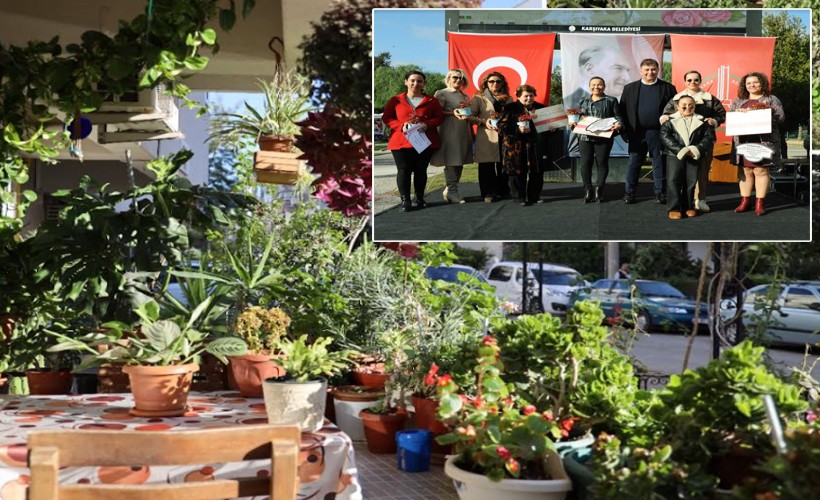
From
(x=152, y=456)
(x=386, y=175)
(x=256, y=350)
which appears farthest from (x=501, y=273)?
(x=152, y=456)

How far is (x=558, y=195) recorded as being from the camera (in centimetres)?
358

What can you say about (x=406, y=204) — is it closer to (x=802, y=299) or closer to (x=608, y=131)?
(x=608, y=131)

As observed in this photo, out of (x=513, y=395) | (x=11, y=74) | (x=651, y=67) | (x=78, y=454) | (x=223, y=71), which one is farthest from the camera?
(x=223, y=71)

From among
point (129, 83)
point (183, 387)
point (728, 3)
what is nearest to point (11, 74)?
point (129, 83)

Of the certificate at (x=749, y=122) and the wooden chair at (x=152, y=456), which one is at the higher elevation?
the certificate at (x=749, y=122)

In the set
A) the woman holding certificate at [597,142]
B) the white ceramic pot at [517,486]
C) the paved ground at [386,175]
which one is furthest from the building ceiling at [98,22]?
the white ceramic pot at [517,486]

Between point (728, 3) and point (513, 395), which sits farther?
point (728, 3)

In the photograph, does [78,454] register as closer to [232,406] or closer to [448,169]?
[232,406]

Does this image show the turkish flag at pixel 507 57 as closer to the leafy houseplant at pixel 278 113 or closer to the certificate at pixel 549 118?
the certificate at pixel 549 118

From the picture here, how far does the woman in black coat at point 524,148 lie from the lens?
3.49 metres

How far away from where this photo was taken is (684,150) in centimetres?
349

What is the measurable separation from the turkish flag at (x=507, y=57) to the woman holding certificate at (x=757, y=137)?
2.49ft

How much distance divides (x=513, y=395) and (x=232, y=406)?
2.92 feet

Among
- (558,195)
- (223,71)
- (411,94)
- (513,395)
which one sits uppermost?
(223,71)
